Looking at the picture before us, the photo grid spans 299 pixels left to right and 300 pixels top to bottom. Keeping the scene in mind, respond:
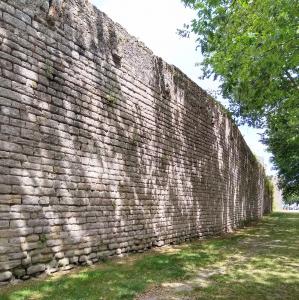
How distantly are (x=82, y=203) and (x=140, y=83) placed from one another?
3777mm

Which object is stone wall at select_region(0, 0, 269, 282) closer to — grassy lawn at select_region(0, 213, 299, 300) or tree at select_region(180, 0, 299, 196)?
grassy lawn at select_region(0, 213, 299, 300)

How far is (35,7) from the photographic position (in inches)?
262

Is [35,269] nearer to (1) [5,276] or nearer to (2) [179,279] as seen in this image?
(1) [5,276]

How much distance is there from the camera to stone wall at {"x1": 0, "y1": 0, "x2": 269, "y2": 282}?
6051 millimetres

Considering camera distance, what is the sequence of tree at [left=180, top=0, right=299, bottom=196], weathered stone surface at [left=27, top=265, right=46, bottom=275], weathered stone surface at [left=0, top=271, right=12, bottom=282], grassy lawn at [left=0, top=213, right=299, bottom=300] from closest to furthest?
grassy lawn at [left=0, top=213, right=299, bottom=300]
weathered stone surface at [left=0, top=271, right=12, bottom=282]
weathered stone surface at [left=27, top=265, right=46, bottom=275]
tree at [left=180, top=0, right=299, bottom=196]

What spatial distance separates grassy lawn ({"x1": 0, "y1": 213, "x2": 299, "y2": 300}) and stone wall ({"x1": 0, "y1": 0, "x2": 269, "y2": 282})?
0.59m

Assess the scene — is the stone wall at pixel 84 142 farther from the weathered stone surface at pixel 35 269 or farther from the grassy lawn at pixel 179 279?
the grassy lawn at pixel 179 279

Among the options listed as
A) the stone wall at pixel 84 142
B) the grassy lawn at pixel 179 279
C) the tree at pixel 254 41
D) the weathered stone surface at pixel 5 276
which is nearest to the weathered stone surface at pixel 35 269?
the stone wall at pixel 84 142

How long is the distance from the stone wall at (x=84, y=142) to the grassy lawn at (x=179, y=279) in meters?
0.59

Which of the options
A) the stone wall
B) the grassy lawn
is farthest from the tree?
the grassy lawn

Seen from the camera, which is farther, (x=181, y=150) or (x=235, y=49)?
(x=181, y=150)

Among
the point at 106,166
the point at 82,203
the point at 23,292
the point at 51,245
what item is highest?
the point at 106,166

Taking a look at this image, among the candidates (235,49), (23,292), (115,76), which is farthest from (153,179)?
(23,292)

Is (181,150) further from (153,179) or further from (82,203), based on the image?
(82,203)
